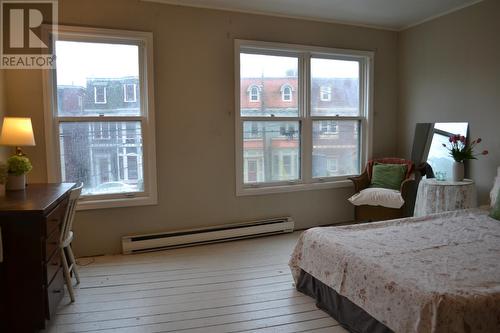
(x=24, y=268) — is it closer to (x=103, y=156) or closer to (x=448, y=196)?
(x=103, y=156)

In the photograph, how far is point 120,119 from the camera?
376 centimetres

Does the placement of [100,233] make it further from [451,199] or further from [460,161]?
[460,161]

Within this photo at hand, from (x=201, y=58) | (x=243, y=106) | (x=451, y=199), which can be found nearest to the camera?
(x=451, y=199)

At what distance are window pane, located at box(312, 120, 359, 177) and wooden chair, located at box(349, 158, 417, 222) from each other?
12.0 inches

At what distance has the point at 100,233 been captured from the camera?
375cm

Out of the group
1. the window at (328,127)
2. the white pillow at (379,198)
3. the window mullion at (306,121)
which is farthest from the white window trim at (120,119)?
the white pillow at (379,198)

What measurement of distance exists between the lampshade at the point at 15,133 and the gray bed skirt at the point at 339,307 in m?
2.40

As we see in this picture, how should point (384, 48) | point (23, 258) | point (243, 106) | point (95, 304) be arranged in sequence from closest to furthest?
point (23, 258) < point (95, 304) < point (243, 106) < point (384, 48)

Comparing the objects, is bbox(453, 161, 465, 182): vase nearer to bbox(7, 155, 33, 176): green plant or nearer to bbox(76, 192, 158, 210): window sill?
bbox(76, 192, 158, 210): window sill

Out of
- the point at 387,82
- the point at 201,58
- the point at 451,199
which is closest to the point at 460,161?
the point at 451,199

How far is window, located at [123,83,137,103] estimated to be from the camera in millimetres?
3791

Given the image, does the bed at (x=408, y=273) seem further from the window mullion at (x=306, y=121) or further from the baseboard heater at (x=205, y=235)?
the window mullion at (x=306, y=121)

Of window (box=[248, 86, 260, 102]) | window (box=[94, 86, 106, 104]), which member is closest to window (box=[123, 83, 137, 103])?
window (box=[94, 86, 106, 104])

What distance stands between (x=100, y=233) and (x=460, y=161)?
3.74m
